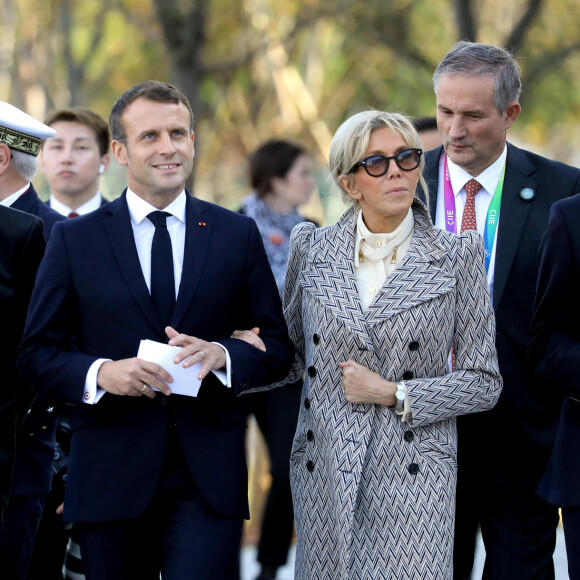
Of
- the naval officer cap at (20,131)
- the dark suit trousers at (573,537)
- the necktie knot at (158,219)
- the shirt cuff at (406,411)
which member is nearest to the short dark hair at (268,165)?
the naval officer cap at (20,131)

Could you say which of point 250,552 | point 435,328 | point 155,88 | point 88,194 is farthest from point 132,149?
point 250,552

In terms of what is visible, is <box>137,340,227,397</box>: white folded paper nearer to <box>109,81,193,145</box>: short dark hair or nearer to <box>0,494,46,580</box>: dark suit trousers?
<box>109,81,193,145</box>: short dark hair

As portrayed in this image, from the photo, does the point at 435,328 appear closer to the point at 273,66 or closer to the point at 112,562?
the point at 112,562

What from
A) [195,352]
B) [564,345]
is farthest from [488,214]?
[195,352]

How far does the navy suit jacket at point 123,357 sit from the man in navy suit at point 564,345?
102 centimetres

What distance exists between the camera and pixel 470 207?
197 inches

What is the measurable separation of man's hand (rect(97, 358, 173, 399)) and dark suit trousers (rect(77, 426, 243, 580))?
0.31m

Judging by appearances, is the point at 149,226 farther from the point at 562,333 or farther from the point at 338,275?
the point at 562,333

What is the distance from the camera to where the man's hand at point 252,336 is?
14.1ft

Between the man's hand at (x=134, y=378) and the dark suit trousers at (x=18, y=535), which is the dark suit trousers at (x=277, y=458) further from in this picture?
the man's hand at (x=134, y=378)

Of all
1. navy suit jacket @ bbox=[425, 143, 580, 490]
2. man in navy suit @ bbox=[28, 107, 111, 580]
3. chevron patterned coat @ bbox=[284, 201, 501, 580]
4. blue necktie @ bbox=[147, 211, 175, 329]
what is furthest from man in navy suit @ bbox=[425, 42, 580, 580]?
man in navy suit @ bbox=[28, 107, 111, 580]

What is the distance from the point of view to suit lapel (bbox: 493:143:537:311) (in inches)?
190

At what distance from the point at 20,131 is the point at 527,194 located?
213 centimetres

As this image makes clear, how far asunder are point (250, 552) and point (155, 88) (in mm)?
4419
